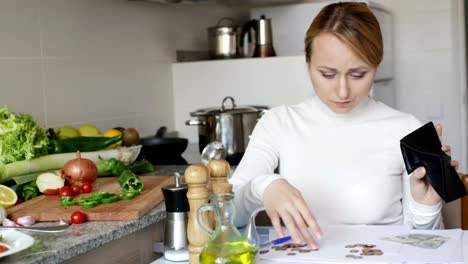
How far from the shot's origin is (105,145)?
2.25 m

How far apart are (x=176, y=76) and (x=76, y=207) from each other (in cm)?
171

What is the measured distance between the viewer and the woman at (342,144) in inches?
65.2

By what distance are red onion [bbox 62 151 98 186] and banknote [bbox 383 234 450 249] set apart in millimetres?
820

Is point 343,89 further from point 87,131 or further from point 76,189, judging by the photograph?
point 87,131

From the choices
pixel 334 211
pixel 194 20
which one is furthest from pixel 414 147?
pixel 194 20

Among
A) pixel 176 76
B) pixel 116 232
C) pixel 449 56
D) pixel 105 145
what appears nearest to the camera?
pixel 116 232

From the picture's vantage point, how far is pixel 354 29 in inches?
65.8

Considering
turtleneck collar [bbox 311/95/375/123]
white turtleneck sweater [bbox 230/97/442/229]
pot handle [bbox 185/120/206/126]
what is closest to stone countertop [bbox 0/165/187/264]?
white turtleneck sweater [bbox 230/97/442/229]

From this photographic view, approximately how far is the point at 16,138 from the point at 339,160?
2.74 feet

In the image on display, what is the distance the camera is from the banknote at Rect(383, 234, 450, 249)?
1.39m

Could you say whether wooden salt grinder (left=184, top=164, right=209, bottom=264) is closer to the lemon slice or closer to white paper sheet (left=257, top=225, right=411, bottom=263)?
white paper sheet (left=257, top=225, right=411, bottom=263)

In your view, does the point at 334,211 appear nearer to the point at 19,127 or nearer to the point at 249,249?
the point at 249,249

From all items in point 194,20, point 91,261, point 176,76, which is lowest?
point 91,261

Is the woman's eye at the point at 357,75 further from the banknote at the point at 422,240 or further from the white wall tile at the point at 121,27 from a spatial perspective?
the white wall tile at the point at 121,27
